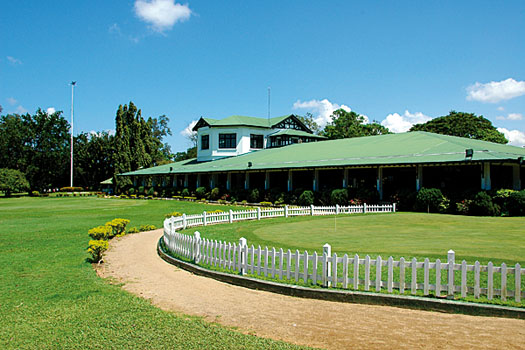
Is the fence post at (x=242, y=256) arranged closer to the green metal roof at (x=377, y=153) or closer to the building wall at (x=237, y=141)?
the green metal roof at (x=377, y=153)

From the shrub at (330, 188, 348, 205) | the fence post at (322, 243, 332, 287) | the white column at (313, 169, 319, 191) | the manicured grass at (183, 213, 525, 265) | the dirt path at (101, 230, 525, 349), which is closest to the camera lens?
the dirt path at (101, 230, 525, 349)

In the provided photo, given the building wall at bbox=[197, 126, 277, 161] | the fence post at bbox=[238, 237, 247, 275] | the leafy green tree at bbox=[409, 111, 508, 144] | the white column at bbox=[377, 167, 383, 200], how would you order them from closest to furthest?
the fence post at bbox=[238, 237, 247, 275]
the white column at bbox=[377, 167, 383, 200]
the building wall at bbox=[197, 126, 277, 161]
the leafy green tree at bbox=[409, 111, 508, 144]

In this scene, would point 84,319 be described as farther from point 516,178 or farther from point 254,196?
point 254,196

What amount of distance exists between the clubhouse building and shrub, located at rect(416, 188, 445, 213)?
1.34 meters

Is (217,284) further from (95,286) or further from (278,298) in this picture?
(95,286)

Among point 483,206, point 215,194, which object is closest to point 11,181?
point 215,194

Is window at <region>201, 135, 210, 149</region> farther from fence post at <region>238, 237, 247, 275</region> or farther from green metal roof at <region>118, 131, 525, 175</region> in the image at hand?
fence post at <region>238, 237, 247, 275</region>

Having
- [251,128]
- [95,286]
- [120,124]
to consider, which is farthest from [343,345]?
[120,124]

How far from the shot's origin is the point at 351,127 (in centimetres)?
6731

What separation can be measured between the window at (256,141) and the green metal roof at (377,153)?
604 centimetres

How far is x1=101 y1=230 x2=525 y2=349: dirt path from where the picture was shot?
545 centimetres

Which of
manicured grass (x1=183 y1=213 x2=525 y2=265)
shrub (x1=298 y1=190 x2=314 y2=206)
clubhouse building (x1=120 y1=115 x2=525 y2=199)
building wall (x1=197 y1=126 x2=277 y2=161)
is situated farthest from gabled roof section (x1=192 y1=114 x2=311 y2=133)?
manicured grass (x1=183 y1=213 x2=525 y2=265)

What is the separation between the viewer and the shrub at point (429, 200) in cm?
2528

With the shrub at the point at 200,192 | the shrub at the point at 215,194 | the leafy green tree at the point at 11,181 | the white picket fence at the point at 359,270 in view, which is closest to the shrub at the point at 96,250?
the white picket fence at the point at 359,270
